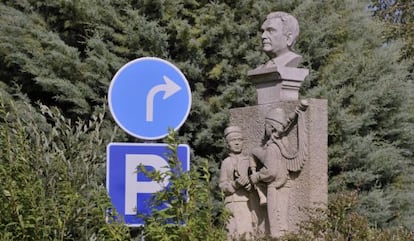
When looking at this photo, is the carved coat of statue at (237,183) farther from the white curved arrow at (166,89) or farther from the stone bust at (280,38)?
the white curved arrow at (166,89)

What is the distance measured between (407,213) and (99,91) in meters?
4.22

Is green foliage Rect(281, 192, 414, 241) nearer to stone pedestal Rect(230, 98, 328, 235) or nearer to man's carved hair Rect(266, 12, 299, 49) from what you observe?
stone pedestal Rect(230, 98, 328, 235)

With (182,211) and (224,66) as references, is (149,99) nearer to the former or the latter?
(182,211)

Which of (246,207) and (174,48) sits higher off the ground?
(174,48)

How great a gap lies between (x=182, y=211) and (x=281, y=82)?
2.86m

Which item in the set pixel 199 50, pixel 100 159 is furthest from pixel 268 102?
pixel 199 50

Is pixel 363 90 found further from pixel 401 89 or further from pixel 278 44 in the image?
pixel 278 44

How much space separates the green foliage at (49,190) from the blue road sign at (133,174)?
215 mm

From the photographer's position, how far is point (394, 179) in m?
11.5

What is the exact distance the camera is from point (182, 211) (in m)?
3.86

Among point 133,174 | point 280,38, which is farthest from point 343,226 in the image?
point 280,38

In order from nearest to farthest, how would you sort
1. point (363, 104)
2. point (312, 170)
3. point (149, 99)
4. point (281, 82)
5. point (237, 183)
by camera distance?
point (149, 99)
point (312, 170)
point (281, 82)
point (237, 183)
point (363, 104)

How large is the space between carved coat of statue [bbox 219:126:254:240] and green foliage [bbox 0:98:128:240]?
2.40 meters

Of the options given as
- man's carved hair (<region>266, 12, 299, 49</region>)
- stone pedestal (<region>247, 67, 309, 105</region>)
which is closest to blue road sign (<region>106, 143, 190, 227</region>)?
stone pedestal (<region>247, 67, 309, 105</region>)
